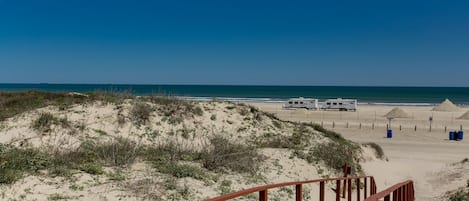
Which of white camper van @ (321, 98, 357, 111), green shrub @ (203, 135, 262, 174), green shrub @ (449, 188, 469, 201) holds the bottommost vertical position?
green shrub @ (449, 188, 469, 201)

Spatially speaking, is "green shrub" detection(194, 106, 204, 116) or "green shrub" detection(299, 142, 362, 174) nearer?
"green shrub" detection(299, 142, 362, 174)

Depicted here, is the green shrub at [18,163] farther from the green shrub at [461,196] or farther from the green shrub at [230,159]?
the green shrub at [461,196]

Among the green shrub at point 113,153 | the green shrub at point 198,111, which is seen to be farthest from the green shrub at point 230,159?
the green shrub at point 198,111

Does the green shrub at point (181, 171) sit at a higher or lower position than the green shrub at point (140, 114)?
lower

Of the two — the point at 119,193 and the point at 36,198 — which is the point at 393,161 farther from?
the point at 36,198

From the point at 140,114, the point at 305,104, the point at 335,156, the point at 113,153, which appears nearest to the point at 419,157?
the point at 335,156

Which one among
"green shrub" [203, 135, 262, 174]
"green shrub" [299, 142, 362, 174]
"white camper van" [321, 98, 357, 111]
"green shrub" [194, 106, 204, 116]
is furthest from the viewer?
"white camper van" [321, 98, 357, 111]

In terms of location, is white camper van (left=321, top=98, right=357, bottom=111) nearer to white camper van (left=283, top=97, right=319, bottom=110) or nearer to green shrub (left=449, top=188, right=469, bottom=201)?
white camper van (left=283, top=97, right=319, bottom=110)

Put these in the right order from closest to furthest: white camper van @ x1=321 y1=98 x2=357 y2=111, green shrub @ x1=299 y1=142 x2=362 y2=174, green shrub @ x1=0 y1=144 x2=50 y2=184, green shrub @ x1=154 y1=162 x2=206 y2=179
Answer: green shrub @ x1=0 y1=144 x2=50 y2=184, green shrub @ x1=154 y1=162 x2=206 y2=179, green shrub @ x1=299 y1=142 x2=362 y2=174, white camper van @ x1=321 y1=98 x2=357 y2=111

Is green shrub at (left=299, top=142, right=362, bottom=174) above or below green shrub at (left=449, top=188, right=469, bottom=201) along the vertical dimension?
above

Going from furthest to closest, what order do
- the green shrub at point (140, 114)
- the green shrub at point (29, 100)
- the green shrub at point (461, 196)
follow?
the green shrub at point (140, 114), the green shrub at point (29, 100), the green shrub at point (461, 196)

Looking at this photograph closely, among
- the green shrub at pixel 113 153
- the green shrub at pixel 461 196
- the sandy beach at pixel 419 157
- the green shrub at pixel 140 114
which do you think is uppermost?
the green shrub at pixel 140 114

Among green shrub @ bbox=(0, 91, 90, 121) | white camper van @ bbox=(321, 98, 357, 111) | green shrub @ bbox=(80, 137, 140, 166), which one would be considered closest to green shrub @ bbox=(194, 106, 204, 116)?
green shrub @ bbox=(0, 91, 90, 121)

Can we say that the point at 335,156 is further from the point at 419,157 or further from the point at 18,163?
the point at 18,163
